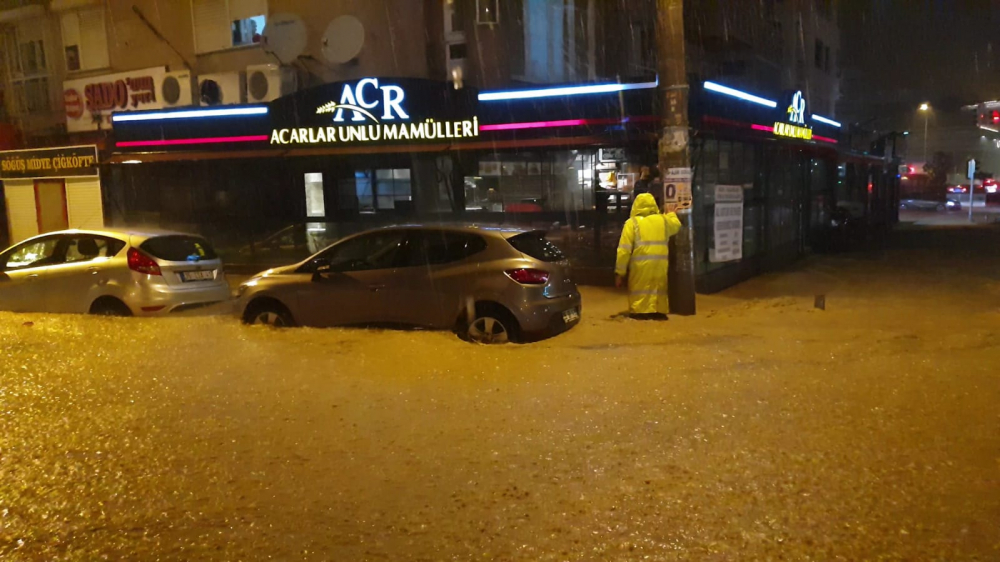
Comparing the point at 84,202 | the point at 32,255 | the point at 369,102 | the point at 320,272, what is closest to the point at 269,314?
the point at 320,272

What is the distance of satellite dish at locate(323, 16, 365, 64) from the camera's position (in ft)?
56.5

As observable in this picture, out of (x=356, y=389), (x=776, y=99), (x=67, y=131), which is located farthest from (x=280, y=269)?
(x=67, y=131)

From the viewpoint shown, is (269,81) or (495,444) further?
(269,81)

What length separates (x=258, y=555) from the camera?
3922mm

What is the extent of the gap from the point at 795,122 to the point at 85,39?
18.9 meters

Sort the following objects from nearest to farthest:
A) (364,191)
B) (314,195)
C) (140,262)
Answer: (140,262) → (364,191) → (314,195)

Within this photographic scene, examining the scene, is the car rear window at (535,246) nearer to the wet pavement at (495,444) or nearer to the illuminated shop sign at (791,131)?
the wet pavement at (495,444)

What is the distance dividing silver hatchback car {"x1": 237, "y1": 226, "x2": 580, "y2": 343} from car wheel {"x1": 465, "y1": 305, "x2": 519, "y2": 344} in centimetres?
1

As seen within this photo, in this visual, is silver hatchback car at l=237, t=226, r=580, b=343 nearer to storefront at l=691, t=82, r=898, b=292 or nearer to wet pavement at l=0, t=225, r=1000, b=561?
wet pavement at l=0, t=225, r=1000, b=561

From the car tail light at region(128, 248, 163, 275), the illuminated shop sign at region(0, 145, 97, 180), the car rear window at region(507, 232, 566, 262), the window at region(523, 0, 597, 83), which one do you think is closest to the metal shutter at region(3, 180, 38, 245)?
the illuminated shop sign at region(0, 145, 97, 180)

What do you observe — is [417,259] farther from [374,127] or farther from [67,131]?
[67,131]

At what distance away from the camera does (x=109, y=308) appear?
10039 millimetres

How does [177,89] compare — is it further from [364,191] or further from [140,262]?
[140,262]

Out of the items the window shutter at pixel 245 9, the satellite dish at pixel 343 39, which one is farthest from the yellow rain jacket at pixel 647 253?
the window shutter at pixel 245 9
